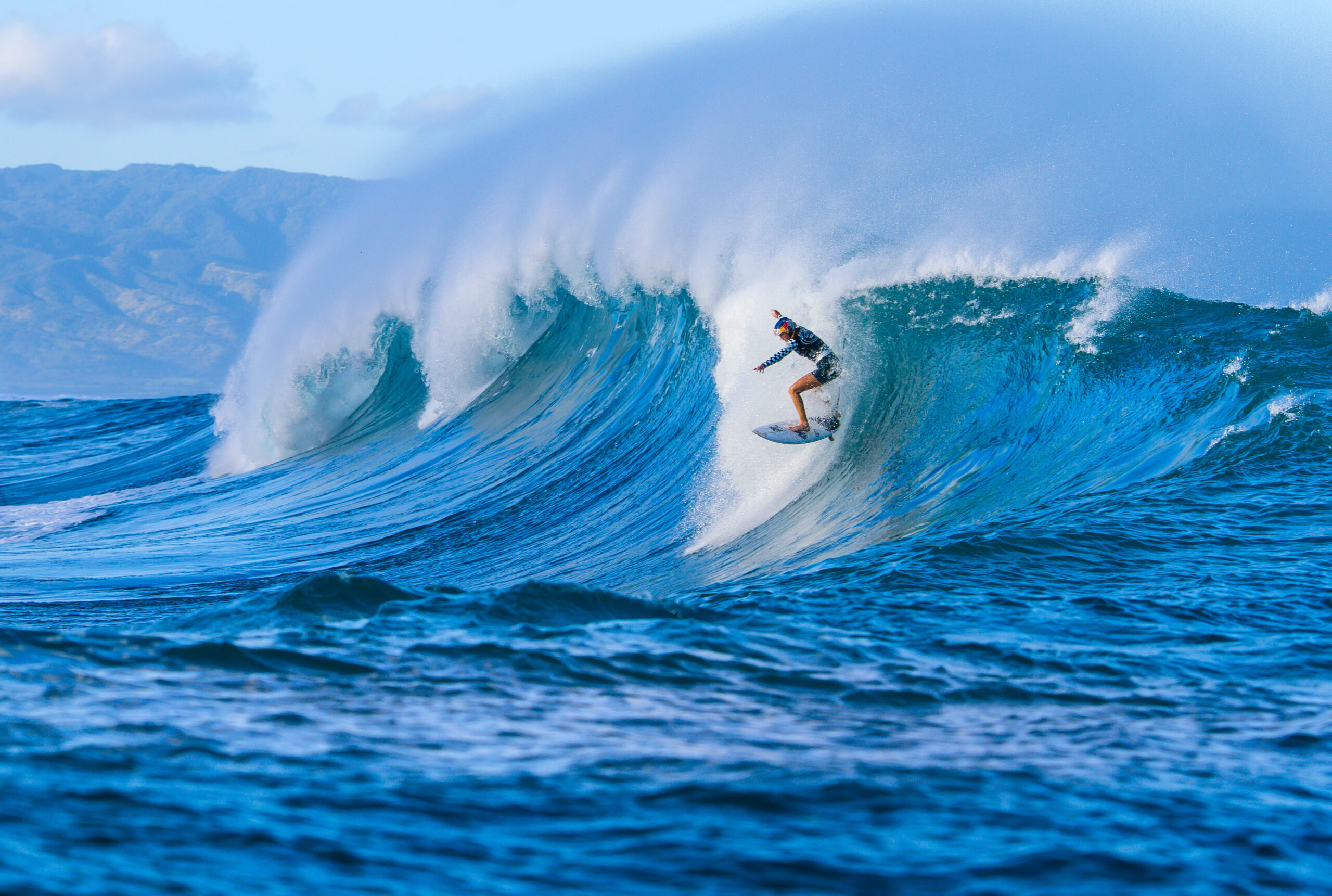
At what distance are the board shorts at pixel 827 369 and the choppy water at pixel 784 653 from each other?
2.23ft

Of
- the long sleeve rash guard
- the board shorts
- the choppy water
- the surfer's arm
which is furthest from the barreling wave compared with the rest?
the surfer's arm

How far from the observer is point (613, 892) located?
9.20ft

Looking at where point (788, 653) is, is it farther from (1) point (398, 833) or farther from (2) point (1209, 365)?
(2) point (1209, 365)

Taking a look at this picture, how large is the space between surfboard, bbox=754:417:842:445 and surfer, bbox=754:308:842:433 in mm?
45

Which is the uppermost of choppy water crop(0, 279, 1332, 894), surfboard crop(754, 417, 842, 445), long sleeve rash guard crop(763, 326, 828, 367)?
long sleeve rash guard crop(763, 326, 828, 367)

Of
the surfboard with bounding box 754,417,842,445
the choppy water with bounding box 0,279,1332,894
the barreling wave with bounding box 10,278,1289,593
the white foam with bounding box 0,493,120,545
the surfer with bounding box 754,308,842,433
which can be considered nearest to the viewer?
the choppy water with bounding box 0,279,1332,894

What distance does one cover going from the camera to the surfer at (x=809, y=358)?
9.77 metres

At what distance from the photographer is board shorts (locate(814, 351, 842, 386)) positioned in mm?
9961

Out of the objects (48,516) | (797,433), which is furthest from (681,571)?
(48,516)

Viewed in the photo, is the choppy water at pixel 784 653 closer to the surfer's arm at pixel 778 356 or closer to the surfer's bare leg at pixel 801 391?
the surfer's bare leg at pixel 801 391

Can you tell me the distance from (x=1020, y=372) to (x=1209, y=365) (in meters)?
1.69

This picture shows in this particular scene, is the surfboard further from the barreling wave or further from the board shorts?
the board shorts

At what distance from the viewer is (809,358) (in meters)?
10.0

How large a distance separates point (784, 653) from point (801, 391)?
17.1 ft
